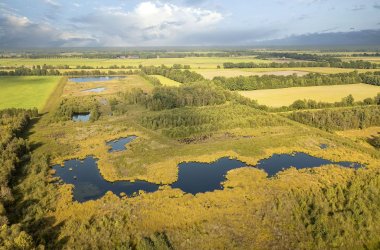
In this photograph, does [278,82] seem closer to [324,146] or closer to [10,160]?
[324,146]

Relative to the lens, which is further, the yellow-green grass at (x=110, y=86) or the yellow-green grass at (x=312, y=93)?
the yellow-green grass at (x=110, y=86)

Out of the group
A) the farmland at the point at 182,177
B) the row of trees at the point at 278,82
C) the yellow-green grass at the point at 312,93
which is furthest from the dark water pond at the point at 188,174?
the row of trees at the point at 278,82

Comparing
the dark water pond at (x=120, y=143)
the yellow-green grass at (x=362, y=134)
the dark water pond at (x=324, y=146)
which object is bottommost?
the dark water pond at (x=324, y=146)

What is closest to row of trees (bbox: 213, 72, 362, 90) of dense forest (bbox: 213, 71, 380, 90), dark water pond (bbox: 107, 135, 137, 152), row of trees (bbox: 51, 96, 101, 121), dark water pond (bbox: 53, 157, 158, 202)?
dense forest (bbox: 213, 71, 380, 90)

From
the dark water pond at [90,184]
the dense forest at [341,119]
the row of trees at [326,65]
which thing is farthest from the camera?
the row of trees at [326,65]

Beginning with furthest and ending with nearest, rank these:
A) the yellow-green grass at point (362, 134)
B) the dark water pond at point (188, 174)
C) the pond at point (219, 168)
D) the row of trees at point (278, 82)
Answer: the row of trees at point (278, 82) < the yellow-green grass at point (362, 134) < the pond at point (219, 168) < the dark water pond at point (188, 174)

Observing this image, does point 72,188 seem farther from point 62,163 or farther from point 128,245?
point 128,245

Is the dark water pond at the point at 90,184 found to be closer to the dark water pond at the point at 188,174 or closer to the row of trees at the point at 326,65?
the dark water pond at the point at 188,174

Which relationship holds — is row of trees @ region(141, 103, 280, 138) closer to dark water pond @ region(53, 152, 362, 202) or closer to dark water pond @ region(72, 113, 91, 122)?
dark water pond @ region(53, 152, 362, 202)
